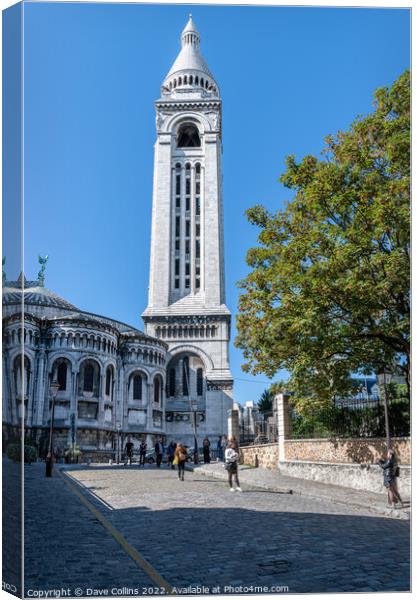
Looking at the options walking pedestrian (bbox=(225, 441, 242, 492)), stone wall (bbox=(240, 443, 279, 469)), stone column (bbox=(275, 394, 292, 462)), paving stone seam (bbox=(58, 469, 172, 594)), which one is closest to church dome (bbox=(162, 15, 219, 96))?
stone wall (bbox=(240, 443, 279, 469))

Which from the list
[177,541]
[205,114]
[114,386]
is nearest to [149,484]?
[177,541]

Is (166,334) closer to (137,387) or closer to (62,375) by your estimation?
(137,387)

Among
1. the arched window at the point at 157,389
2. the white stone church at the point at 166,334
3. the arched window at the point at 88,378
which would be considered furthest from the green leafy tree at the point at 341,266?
the arched window at the point at 157,389

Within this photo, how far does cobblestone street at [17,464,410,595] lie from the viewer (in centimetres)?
692

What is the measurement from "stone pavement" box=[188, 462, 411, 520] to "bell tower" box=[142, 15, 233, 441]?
32795 mm

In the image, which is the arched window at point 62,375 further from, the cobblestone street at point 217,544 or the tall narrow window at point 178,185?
the cobblestone street at point 217,544

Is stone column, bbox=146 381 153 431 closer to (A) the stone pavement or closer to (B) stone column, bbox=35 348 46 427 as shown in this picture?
(B) stone column, bbox=35 348 46 427

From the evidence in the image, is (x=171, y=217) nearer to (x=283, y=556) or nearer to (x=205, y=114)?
(x=205, y=114)

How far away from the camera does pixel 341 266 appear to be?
1516 centimetres

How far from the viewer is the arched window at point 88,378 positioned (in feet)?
158

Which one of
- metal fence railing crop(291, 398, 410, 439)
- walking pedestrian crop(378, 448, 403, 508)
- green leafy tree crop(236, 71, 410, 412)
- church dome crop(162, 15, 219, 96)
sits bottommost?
walking pedestrian crop(378, 448, 403, 508)

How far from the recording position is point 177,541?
9523mm

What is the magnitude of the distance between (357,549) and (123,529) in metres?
4.46

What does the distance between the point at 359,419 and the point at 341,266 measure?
6.54 metres
